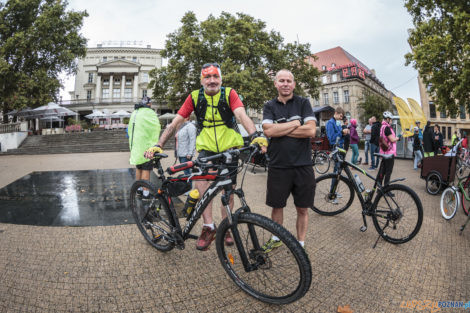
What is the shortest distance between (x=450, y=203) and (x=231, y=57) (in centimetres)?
2228

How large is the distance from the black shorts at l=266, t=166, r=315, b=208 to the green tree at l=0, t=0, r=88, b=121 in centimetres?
2460

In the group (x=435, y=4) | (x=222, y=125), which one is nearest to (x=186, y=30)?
(x=435, y=4)

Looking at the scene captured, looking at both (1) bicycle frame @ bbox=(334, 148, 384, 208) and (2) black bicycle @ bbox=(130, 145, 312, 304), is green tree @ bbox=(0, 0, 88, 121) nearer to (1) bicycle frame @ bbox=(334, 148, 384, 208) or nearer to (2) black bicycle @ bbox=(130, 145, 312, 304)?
(2) black bicycle @ bbox=(130, 145, 312, 304)

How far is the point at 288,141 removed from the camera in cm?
264

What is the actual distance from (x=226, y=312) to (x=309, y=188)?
4.69 feet

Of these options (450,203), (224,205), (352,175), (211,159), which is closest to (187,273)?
(224,205)

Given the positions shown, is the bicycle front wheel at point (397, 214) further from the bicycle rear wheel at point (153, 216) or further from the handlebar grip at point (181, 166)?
the bicycle rear wheel at point (153, 216)

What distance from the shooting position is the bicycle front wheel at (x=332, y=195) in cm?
407

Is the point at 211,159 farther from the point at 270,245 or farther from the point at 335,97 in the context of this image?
the point at 335,97

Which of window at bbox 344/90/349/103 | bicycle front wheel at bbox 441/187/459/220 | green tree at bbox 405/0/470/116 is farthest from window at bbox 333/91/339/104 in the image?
bicycle front wheel at bbox 441/187/459/220

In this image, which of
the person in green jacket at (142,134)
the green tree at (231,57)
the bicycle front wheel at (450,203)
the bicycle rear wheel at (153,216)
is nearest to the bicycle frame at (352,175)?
the bicycle front wheel at (450,203)

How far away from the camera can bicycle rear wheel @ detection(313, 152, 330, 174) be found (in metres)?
9.53

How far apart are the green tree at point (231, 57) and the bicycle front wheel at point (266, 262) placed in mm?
19771

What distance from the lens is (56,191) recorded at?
19.0 feet
